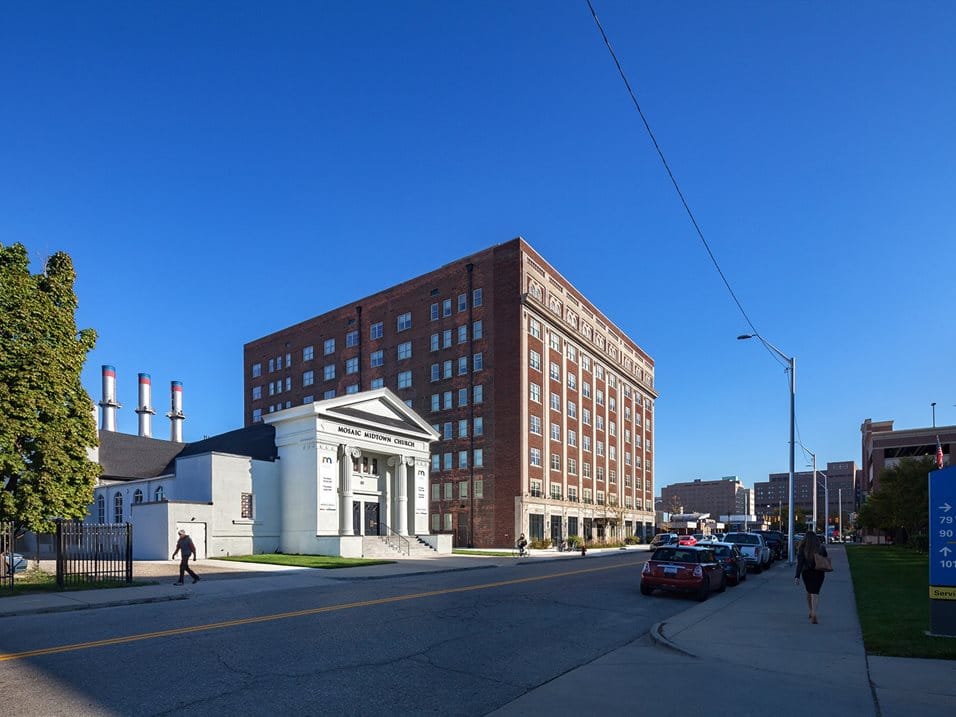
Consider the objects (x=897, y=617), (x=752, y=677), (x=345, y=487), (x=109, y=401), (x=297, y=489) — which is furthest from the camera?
(x=109, y=401)

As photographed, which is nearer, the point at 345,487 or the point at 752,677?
the point at 752,677

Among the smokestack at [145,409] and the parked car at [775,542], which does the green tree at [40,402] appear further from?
the smokestack at [145,409]

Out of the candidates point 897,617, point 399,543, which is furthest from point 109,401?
point 897,617

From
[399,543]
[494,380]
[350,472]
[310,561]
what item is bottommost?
[399,543]

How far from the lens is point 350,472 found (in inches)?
1676

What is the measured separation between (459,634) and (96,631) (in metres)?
6.55

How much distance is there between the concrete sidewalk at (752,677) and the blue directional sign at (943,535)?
1625 mm

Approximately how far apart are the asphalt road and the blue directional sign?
4.98m

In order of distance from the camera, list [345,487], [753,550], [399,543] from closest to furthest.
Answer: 1. [753,550]
2. [345,487]
3. [399,543]

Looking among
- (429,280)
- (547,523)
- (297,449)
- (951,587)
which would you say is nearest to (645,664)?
(951,587)

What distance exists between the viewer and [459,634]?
12.5 m

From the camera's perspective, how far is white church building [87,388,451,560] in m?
37.4

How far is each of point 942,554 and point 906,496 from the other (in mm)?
40915

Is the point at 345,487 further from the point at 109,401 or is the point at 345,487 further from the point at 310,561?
the point at 109,401
